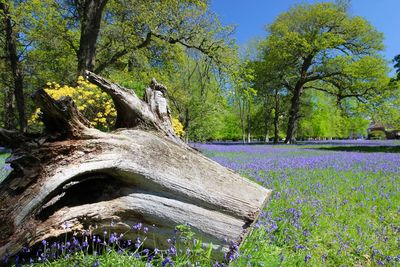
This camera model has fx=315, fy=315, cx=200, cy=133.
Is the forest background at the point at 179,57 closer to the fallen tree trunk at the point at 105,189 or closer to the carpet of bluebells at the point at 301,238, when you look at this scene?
the fallen tree trunk at the point at 105,189

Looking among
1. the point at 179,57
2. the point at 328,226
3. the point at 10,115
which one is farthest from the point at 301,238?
the point at 10,115

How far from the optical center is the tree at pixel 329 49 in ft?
95.0

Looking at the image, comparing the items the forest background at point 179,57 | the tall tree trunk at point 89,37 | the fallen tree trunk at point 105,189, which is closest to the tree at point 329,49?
the forest background at point 179,57

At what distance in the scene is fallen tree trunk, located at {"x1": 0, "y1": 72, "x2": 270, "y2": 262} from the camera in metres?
2.62

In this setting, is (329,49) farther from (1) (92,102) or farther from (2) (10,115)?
(2) (10,115)

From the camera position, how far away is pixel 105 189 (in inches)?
121

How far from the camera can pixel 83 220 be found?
107 inches

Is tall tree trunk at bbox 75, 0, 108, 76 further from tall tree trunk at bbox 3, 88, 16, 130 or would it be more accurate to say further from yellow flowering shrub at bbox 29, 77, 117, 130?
tall tree trunk at bbox 3, 88, 16, 130

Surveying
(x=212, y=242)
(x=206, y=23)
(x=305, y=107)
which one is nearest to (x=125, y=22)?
(x=206, y=23)

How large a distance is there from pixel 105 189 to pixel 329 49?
32.7 m

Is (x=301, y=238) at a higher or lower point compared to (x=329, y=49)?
lower

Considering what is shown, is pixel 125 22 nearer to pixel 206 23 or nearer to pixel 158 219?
pixel 206 23

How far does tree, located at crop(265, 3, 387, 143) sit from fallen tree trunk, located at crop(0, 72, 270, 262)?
29.1 m

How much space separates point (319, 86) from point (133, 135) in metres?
35.8
